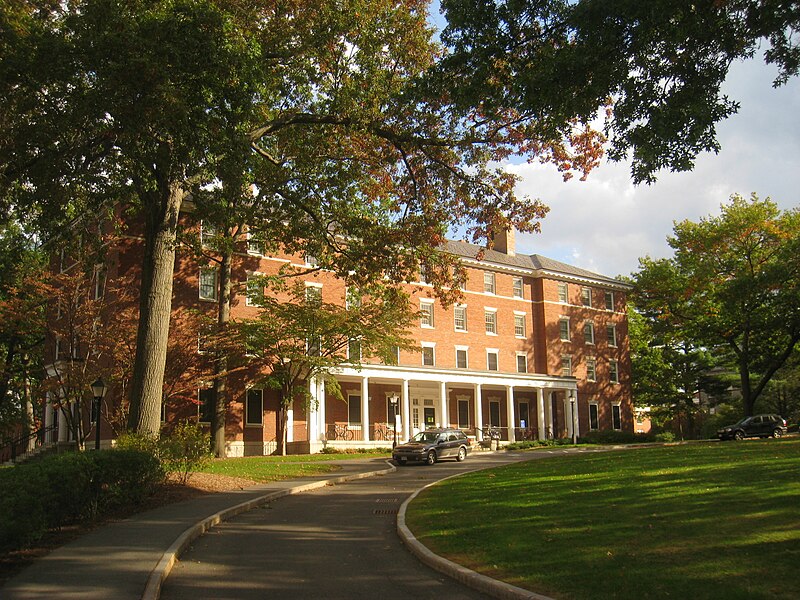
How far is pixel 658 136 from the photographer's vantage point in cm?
995

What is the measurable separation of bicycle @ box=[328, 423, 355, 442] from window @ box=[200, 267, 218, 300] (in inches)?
419

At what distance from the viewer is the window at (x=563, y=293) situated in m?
57.0

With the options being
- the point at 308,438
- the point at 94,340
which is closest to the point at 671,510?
the point at 94,340

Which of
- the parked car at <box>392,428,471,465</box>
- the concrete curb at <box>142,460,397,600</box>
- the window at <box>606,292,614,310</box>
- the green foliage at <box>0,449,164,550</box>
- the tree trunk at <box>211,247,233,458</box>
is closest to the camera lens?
the concrete curb at <box>142,460,397,600</box>

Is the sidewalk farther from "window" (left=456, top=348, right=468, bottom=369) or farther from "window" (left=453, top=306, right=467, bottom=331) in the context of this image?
"window" (left=453, top=306, right=467, bottom=331)

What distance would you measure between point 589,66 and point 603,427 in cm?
5147

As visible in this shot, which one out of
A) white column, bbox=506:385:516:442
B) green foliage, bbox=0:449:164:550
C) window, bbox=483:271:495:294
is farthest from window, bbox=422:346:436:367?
green foliage, bbox=0:449:164:550

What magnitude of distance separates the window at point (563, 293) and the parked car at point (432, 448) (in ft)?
90.8

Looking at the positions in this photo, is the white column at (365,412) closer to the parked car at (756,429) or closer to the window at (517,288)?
the window at (517,288)

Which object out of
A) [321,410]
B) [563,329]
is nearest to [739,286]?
[563,329]

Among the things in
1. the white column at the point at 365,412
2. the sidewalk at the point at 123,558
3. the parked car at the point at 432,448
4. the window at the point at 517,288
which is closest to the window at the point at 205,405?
the white column at the point at 365,412

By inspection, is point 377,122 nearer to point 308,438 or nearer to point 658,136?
point 658,136

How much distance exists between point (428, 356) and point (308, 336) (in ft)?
50.1

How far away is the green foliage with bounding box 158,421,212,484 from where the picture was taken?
16.4m
